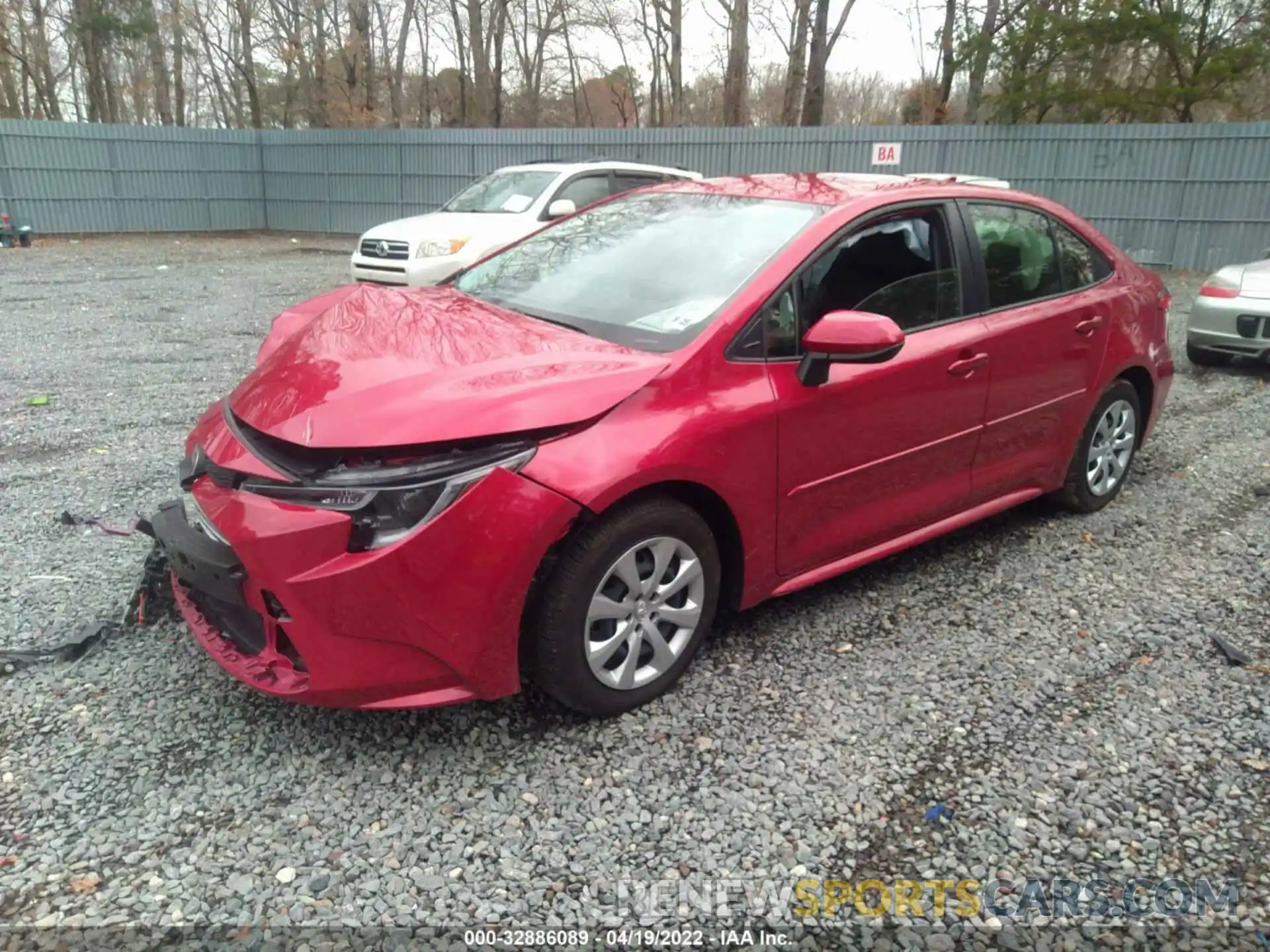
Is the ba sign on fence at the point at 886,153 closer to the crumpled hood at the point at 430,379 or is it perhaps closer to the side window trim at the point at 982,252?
the side window trim at the point at 982,252

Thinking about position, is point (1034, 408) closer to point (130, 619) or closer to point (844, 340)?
point (844, 340)

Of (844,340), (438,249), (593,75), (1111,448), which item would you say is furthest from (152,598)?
(593,75)

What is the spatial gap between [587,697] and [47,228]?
66.6 ft

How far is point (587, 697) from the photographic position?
9.39 ft

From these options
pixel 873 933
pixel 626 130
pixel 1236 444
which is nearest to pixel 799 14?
pixel 626 130

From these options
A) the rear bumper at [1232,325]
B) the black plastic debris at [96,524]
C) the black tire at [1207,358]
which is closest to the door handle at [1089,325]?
the black plastic debris at [96,524]

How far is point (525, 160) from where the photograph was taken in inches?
772

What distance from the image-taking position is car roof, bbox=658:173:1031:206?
3695mm

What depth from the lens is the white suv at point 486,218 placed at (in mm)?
10500

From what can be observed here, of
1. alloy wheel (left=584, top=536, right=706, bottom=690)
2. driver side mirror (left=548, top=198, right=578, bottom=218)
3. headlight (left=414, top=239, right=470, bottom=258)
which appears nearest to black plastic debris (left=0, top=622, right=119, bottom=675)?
alloy wheel (left=584, top=536, right=706, bottom=690)

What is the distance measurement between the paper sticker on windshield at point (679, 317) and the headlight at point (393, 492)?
0.83 m

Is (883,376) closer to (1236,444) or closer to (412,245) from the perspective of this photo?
(1236,444)

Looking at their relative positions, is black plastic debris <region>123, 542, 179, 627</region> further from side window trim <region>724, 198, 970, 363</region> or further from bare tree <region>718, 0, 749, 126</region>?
bare tree <region>718, 0, 749, 126</region>

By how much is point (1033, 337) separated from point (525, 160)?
56.2 feet
